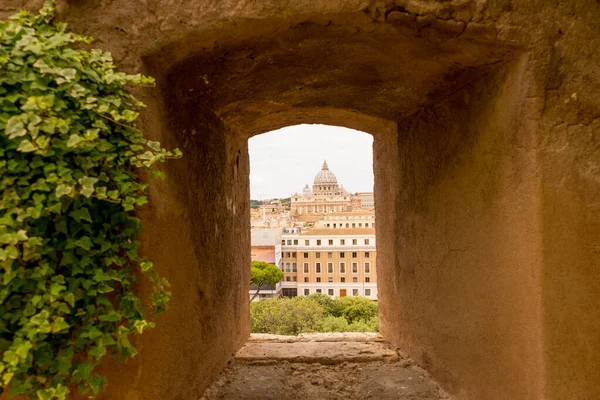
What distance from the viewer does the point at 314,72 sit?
204 cm

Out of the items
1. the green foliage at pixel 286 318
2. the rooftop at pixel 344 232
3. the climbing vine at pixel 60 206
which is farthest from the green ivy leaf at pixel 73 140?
the rooftop at pixel 344 232

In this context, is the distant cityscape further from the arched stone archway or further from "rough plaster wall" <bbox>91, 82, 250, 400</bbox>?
the arched stone archway

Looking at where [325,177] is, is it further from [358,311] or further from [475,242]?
[475,242]

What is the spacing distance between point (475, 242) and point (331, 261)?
20036 millimetres

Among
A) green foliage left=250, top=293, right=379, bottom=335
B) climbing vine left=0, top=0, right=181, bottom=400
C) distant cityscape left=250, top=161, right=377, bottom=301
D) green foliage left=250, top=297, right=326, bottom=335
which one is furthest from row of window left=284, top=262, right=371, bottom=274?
climbing vine left=0, top=0, right=181, bottom=400

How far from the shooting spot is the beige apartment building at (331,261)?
2088 centimetres

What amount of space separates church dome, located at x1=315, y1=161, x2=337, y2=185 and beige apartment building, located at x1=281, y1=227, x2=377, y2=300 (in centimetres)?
6667

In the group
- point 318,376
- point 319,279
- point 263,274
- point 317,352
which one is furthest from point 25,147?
point 319,279

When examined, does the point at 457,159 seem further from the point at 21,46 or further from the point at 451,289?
the point at 21,46

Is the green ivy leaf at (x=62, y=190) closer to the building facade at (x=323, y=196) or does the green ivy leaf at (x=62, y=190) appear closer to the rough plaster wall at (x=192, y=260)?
the rough plaster wall at (x=192, y=260)

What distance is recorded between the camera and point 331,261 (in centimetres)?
2167

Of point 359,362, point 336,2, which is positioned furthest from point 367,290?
point 336,2

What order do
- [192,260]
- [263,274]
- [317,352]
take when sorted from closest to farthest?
[192,260] < [317,352] < [263,274]

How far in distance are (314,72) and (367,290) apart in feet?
77.3
